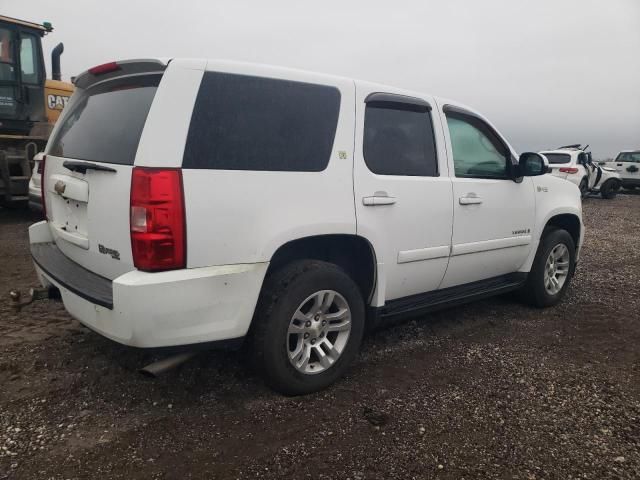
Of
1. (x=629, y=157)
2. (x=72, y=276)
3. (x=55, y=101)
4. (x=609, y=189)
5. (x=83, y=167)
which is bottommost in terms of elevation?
(x=609, y=189)

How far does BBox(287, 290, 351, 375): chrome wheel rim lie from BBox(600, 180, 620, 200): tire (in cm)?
1917

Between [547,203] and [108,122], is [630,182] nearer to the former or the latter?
[547,203]

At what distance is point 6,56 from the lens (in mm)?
8453

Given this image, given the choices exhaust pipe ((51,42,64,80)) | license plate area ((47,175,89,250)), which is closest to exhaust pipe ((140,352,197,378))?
license plate area ((47,175,89,250))

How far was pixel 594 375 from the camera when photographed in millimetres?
3361

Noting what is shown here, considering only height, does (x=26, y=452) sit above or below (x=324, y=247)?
below

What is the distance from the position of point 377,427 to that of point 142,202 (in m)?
1.72

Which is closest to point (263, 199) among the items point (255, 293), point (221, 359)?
point (255, 293)

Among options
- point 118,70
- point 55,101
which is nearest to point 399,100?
point 118,70

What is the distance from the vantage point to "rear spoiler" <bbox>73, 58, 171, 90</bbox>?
98.3 inches

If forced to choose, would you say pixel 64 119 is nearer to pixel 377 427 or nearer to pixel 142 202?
pixel 142 202

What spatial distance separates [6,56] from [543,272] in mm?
9293

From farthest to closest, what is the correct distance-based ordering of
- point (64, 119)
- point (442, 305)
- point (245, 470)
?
point (442, 305)
point (64, 119)
point (245, 470)

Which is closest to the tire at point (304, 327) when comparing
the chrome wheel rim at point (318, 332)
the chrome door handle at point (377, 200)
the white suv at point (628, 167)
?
Answer: the chrome wheel rim at point (318, 332)
